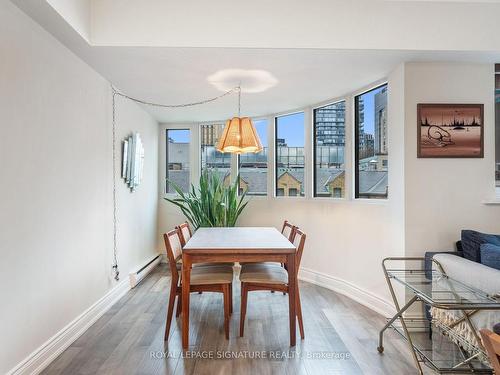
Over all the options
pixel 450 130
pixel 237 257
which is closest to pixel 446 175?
pixel 450 130

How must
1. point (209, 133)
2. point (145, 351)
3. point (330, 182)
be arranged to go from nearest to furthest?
1. point (145, 351)
2. point (330, 182)
3. point (209, 133)

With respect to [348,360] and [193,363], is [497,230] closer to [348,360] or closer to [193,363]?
[348,360]

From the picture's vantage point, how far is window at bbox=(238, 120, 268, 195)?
15.8 ft

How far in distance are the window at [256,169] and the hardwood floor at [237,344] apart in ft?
6.42

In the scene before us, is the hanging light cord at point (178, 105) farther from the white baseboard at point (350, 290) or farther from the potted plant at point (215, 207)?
the white baseboard at point (350, 290)

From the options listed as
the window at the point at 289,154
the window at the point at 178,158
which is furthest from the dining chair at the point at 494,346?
the window at the point at 178,158

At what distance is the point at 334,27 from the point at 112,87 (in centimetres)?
222

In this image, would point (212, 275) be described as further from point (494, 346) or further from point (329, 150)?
point (329, 150)

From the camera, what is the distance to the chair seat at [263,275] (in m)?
2.55

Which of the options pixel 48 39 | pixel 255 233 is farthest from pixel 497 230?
pixel 48 39

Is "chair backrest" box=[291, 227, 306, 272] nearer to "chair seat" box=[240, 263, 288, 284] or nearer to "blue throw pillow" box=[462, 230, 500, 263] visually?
"chair seat" box=[240, 263, 288, 284]

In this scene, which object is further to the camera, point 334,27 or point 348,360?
point 334,27

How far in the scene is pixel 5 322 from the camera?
181 centimetres

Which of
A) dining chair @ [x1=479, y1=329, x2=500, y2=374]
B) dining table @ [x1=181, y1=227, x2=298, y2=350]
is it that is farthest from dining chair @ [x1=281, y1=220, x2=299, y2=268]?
dining chair @ [x1=479, y1=329, x2=500, y2=374]
